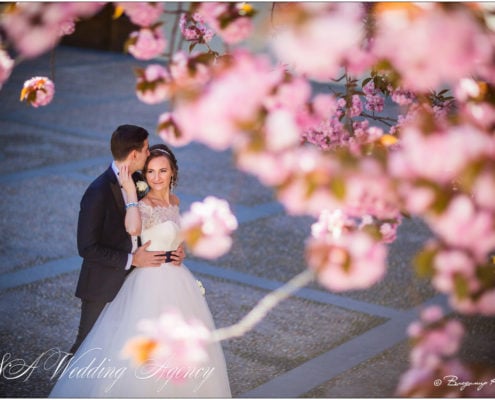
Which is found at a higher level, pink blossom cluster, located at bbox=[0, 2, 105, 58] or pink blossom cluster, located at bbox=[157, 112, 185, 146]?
pink blossom cluster, located at bbox=[0, 2, 105, 58]

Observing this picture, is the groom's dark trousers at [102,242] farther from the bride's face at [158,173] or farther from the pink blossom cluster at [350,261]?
the pink blossom cluster at [350,261]

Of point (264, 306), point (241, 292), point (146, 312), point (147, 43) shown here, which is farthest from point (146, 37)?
point (241, 292)

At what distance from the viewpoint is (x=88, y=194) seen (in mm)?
4703

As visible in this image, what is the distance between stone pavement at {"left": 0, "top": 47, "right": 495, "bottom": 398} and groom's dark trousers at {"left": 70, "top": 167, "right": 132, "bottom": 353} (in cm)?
124

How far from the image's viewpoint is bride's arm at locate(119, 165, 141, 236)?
468 cm

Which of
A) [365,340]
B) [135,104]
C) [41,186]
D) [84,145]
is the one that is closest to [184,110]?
[365,340]

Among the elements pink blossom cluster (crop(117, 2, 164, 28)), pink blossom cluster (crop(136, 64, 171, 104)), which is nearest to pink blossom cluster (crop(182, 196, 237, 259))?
pink blossom cluster (crop(136, 64, 171, 104))

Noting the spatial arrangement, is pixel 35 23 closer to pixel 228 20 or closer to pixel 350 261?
pixel 228 20

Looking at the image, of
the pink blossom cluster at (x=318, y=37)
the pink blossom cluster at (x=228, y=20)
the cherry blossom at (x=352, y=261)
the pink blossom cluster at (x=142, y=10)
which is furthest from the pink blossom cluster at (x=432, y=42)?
the pink blossom cluster at (x=142, y=10)

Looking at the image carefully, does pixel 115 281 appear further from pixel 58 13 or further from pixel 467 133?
pixel 467 133

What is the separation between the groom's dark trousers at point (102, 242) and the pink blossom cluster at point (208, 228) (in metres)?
1.37

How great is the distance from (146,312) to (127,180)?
2.59 feet

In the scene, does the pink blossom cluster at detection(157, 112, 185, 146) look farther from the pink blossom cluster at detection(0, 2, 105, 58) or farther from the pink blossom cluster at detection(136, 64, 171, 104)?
the pink blossom cluster at detection(0, 2, 105, 58)

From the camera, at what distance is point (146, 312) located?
459 cm
